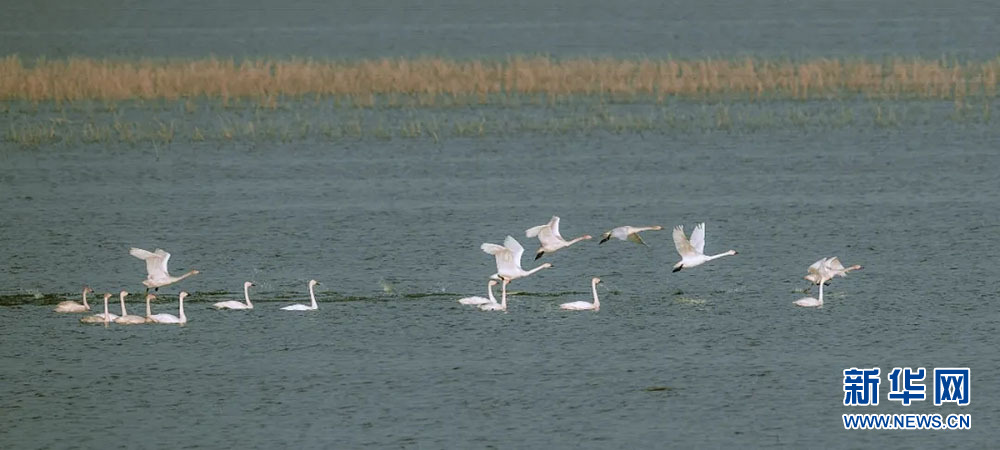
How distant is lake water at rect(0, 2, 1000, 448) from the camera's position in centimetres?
1831

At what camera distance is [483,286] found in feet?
82.6

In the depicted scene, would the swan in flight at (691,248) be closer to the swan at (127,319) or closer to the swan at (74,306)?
the swan at (127,319)

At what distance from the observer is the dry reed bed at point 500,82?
168ft

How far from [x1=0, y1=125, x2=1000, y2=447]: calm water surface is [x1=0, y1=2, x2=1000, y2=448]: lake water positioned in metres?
0.05

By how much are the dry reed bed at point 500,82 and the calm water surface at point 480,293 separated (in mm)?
10301

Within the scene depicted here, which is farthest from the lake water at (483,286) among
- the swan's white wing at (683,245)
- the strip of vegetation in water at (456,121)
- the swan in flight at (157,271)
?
the strip of vegetation in water at (456,121)

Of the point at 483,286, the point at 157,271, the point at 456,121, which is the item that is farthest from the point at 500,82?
the point at 157,271

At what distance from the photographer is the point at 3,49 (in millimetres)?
94625

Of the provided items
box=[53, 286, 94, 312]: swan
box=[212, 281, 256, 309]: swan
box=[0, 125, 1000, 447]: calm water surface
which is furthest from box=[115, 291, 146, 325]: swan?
box=[212, 281, 256, 309]: swan

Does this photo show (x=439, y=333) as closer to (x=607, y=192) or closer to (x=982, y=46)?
(x=607, y=192)

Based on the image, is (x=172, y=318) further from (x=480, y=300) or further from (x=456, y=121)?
(x=456, y=121)

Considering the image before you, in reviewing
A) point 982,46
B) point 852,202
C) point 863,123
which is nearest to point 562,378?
point 852,202

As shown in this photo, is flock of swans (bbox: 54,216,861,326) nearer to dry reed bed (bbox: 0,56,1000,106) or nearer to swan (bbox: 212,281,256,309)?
swan (bbox: 212,281,256,309)

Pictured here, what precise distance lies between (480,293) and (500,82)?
28454mm
